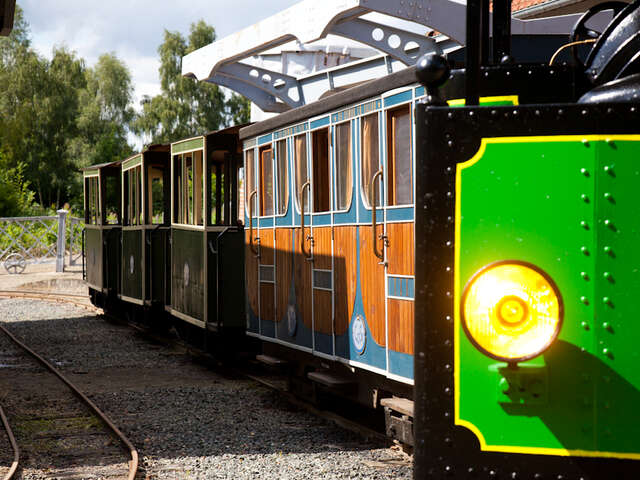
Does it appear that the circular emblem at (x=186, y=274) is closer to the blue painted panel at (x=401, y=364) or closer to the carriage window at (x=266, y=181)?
the carriage window at (x=266, y=181)

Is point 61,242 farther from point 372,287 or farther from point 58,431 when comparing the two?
point 372,287

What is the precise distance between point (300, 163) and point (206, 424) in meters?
2.34

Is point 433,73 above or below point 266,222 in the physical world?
above

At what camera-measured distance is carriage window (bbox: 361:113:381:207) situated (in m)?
7.05

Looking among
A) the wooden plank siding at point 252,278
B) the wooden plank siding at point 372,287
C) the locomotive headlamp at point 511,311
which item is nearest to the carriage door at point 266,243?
the wooden plank siding at point 252,278

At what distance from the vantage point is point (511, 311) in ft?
7.48

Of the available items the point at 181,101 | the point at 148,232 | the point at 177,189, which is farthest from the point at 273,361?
the point at 181,101

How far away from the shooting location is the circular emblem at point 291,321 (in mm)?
8867

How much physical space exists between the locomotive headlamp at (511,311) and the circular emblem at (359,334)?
4937mm

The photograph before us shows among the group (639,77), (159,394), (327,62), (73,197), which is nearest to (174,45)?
(73,197)

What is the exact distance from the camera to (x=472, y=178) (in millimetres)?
2473

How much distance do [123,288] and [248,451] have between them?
1043 cm

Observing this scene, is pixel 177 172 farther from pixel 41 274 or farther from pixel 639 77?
pixel 41 274

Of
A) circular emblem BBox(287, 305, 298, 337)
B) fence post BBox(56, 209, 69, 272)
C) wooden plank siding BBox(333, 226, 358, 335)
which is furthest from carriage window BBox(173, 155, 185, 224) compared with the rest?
fence post BBox(56, 209, 69, 272)
